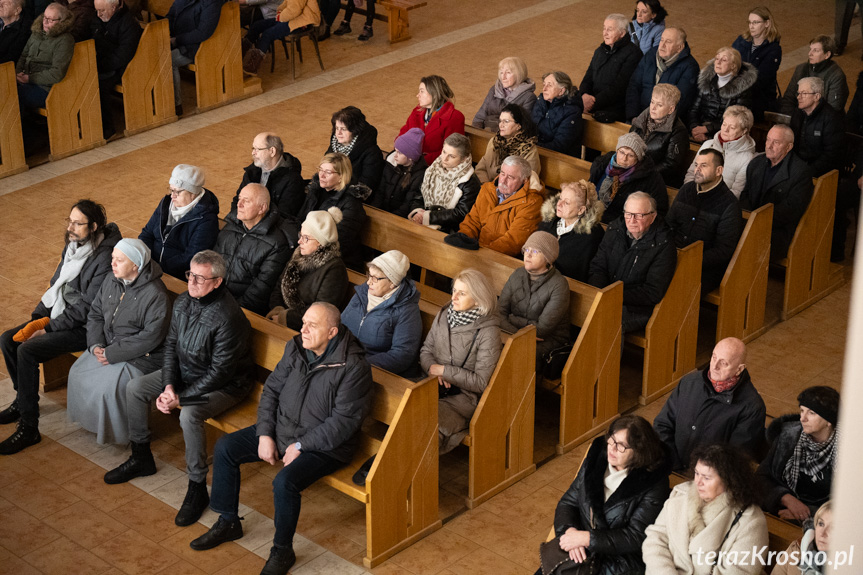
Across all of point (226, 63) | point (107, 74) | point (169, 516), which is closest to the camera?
point (169, 516)

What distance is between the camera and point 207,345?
4.83m

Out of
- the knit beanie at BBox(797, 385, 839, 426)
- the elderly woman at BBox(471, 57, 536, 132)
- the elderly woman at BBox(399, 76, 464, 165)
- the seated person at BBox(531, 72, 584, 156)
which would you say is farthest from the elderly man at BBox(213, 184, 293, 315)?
the knit beanie at BBox(797, 385, 839, 426)

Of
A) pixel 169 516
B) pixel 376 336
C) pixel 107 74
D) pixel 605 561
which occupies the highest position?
pixel 107 74

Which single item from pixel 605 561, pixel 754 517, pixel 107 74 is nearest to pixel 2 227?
pixel 107 74

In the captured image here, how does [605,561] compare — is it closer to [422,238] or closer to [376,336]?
[376,336]

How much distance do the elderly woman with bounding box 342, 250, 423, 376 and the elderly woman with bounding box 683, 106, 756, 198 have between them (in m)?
2.30

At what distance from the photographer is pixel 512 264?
219 inches

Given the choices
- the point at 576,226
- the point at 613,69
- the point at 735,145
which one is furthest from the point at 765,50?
the point at 576,226

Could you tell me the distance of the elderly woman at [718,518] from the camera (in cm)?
354

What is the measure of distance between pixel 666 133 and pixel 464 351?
277 cm

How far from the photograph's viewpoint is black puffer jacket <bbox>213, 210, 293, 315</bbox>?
5.54 metres

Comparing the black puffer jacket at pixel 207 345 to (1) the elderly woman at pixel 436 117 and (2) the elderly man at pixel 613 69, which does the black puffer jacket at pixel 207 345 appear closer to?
(1) the elderly woman at pixel 436 117

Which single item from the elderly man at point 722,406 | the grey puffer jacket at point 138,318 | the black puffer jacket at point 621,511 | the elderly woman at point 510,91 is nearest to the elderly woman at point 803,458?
the elderly man at point 722,406

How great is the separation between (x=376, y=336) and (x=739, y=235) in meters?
2.32
